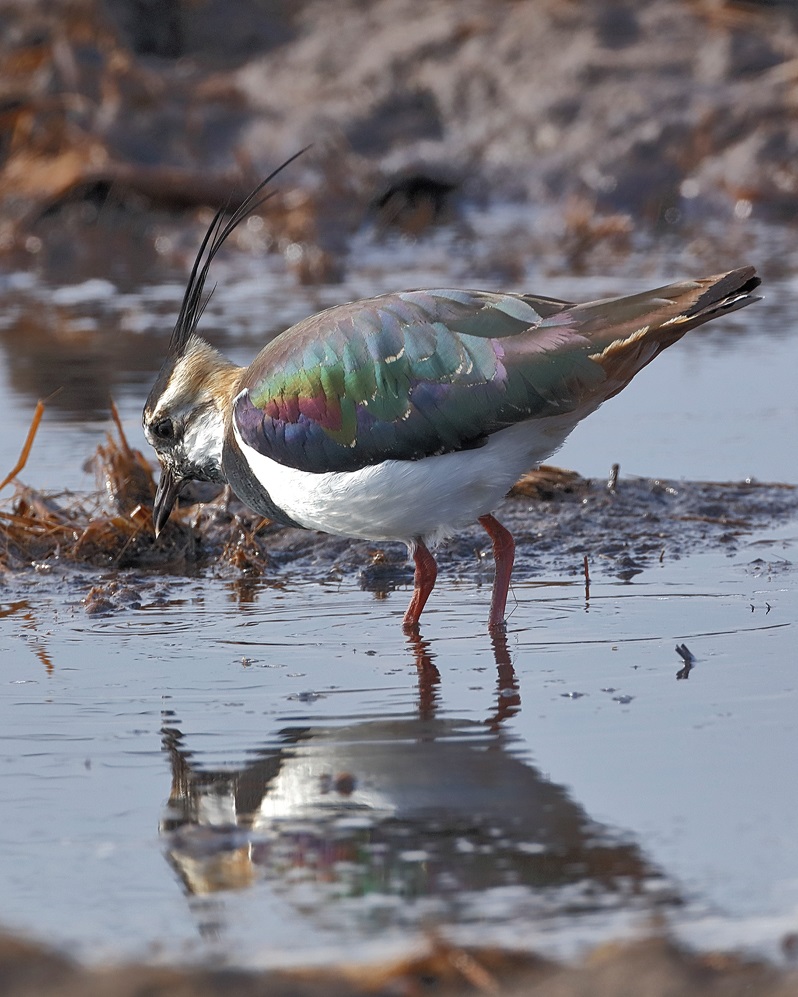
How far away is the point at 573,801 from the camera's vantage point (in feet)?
13.2

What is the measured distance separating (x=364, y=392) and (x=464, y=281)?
6.76 metres

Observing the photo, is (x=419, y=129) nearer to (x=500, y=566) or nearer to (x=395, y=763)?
(x=500, y=566)

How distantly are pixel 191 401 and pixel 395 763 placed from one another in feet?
7.14

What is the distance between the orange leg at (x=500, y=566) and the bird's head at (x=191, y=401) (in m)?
1.00

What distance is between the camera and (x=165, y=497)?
638 centimetres

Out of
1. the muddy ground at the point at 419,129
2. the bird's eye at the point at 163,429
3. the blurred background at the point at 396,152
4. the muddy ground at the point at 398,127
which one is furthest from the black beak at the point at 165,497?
the muddy ground at the point at 419,129

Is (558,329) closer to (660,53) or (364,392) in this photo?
(364,392)

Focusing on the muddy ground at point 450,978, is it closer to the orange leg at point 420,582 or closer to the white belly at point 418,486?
the white belly at point 418,486

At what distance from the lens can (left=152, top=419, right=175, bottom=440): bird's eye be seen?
619 cm

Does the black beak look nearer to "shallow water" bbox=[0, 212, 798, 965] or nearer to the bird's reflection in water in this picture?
"shallow water" bbox=[0, 212, 798, 965]

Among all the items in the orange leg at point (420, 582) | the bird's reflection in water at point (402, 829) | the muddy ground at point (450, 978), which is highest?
the orange leg at point (420, 582)

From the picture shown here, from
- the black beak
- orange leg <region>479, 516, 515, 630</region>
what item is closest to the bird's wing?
orange leg <region>479, 516, 515, 630</region>

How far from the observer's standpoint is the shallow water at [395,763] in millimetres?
3459

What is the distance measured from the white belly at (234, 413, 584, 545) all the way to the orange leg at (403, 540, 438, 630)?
16 centimetres
